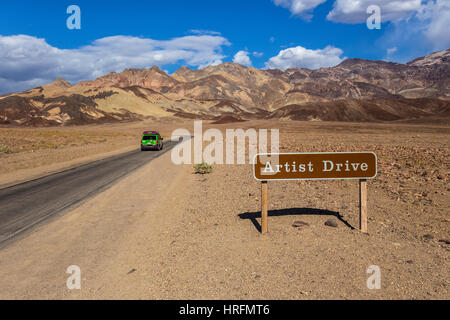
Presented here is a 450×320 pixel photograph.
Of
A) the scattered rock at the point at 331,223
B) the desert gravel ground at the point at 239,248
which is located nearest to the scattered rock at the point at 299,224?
the desert gravel ground at the point at 239,248

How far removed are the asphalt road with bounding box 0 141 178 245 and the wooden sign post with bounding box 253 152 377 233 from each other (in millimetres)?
5642

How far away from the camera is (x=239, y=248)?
6.07 meters

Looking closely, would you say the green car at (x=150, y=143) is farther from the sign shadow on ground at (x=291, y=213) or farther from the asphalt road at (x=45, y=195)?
the sign shadow on ground at (x=291, y=213)

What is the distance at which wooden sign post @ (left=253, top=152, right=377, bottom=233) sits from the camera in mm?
6691

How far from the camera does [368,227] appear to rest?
6.98 metres

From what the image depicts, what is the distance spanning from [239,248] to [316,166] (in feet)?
7.72

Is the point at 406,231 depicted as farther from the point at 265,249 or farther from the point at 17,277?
the point at 17,277

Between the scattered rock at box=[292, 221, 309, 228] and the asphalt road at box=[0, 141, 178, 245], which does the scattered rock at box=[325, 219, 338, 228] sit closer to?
the scattered rock at box=[292, 221, 309, 228]

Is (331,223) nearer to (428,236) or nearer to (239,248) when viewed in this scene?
(428,236)

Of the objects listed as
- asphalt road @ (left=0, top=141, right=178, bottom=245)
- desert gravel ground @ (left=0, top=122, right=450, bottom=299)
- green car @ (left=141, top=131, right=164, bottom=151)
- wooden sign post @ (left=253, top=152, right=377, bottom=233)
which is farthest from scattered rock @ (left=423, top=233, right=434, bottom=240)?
green car @ (left=141, top=131, right=164, bottom=151)

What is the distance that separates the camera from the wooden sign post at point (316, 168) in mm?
6691

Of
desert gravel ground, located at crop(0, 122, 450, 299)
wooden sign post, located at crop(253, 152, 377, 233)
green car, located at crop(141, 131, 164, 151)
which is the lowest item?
desert gravel ground, located at crop(0, 122, 450, 299)
